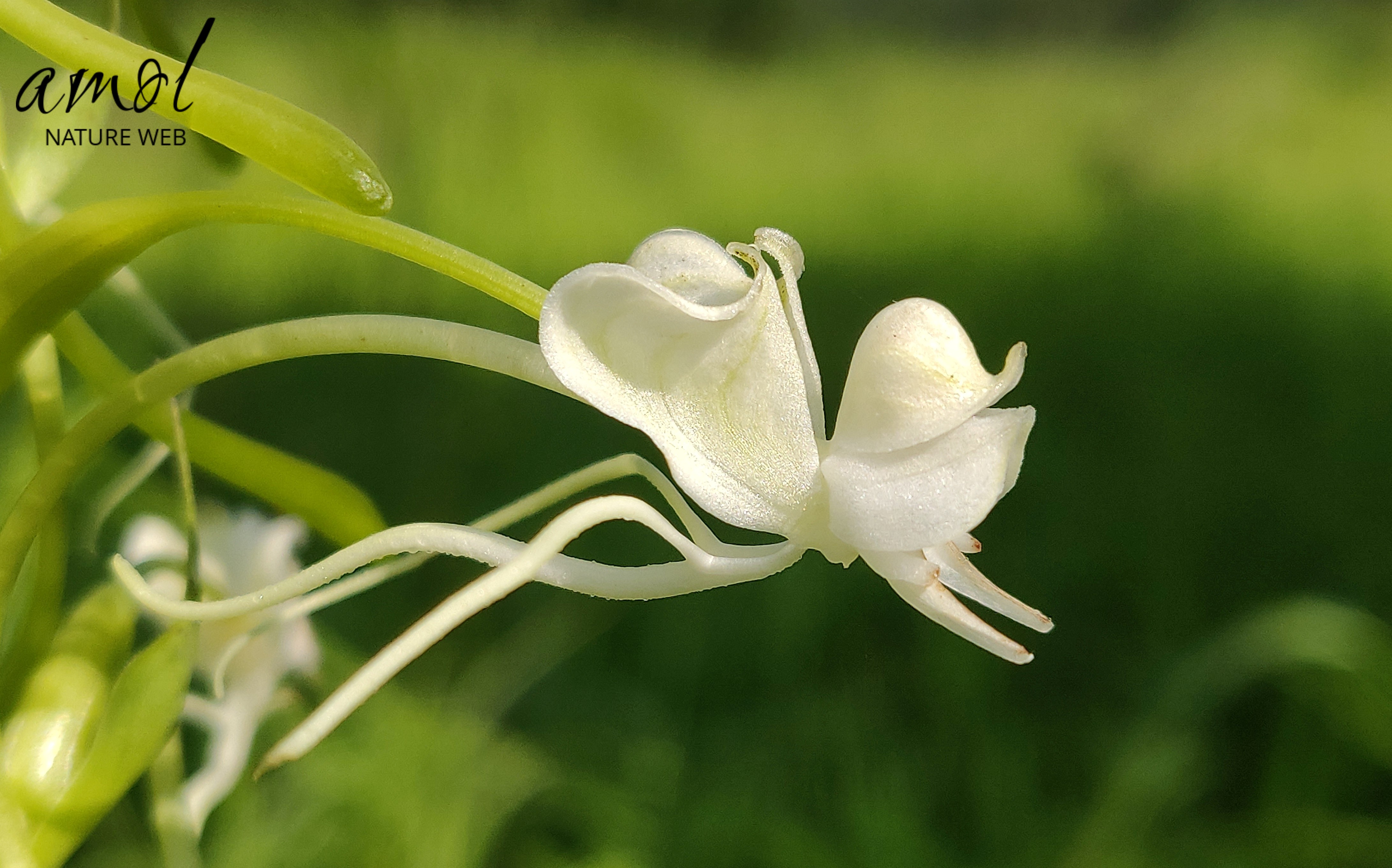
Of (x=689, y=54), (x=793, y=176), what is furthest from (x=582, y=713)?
Answer: (x=689, y=54)

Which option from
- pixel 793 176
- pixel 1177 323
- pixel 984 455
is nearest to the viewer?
pixel 984 455

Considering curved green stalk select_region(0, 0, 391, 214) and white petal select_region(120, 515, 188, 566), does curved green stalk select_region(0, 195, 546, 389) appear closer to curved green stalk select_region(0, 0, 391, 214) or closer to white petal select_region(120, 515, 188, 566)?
curved green stalk select_region(0, 0, 391, 214)

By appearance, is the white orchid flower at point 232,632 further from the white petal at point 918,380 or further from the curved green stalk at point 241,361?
the white petal at point 918,380

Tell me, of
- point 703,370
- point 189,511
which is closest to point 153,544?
point 189,511

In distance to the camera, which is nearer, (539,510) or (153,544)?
(539,510)

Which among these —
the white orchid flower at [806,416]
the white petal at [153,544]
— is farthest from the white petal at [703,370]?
the white petal at [153,544]

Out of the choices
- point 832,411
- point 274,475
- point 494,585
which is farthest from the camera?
point 832,411

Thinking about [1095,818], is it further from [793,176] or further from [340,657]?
[793,176]

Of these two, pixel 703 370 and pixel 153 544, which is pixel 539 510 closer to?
pixel 703 370
